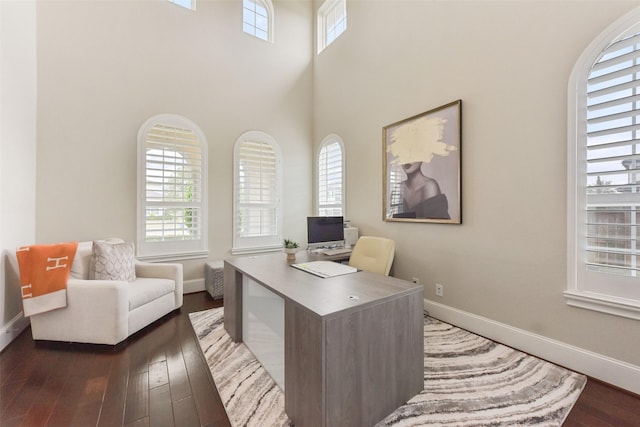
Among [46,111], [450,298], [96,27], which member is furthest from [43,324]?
[450,298]

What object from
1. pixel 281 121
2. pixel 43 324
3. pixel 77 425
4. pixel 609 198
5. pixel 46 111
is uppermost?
pixel 281 121

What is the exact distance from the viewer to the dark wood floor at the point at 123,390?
154cm

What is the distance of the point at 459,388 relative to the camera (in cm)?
178

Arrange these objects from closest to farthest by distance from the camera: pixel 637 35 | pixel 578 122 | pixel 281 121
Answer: pixel 637 35
pixel 578 122
pixel 281 121

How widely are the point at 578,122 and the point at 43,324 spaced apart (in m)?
4.49

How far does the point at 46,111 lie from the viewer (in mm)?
3000

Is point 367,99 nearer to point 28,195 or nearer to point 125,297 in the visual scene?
point 125,297

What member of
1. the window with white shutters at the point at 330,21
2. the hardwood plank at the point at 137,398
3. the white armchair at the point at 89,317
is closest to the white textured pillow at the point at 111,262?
the white armchair at the point at 89,317

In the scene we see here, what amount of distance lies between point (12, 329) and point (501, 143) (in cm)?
460

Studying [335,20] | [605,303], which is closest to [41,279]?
[605,303]

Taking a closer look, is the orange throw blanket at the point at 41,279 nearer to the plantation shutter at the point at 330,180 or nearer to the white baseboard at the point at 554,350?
the plantation shutter at the point at 330,180

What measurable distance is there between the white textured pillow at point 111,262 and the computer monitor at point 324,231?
194 cm

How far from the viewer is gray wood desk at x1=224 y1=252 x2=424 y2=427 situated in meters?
1.29

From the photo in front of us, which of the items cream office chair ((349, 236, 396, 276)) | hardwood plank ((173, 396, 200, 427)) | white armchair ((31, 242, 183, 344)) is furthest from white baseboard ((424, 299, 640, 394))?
white armchair ((31, 242, 183, 344))
